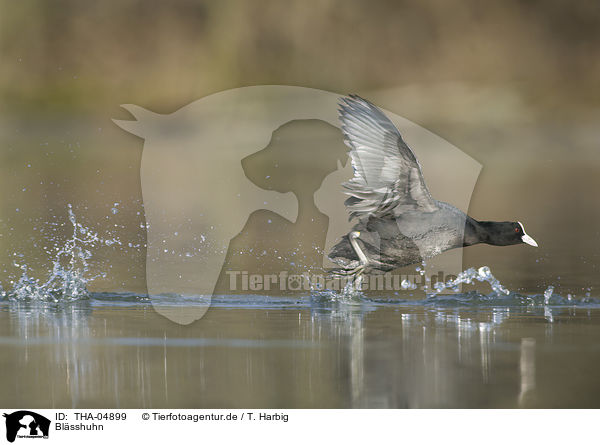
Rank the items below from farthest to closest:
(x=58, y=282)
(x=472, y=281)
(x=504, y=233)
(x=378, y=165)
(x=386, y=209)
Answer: (x=472, y=281)
(x=504, y=233)
(x=58, y=282)
(x=386, y=209)
(x=378, y=165)

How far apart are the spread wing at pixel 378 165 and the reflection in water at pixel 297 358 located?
2.53 ft

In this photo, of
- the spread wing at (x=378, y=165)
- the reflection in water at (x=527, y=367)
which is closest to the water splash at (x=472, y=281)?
the spread wing at (x=378, y=165)

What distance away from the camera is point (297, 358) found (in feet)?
13.8

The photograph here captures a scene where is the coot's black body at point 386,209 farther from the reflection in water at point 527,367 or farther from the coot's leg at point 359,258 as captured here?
the reflection in water at point 527,367

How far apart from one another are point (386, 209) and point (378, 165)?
382mm

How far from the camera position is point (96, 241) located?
8141 millimetres

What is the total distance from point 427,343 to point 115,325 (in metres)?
1.78

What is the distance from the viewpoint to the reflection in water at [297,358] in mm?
3537

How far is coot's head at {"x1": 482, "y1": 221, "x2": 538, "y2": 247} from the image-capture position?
261 inches

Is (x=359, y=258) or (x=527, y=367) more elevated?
(x=359, y=258)

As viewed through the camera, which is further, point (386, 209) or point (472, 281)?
point (472, 281)

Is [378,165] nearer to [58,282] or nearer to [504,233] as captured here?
[504,233]

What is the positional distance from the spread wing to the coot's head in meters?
0.65

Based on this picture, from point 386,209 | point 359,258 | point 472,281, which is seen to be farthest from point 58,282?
point 472,281
